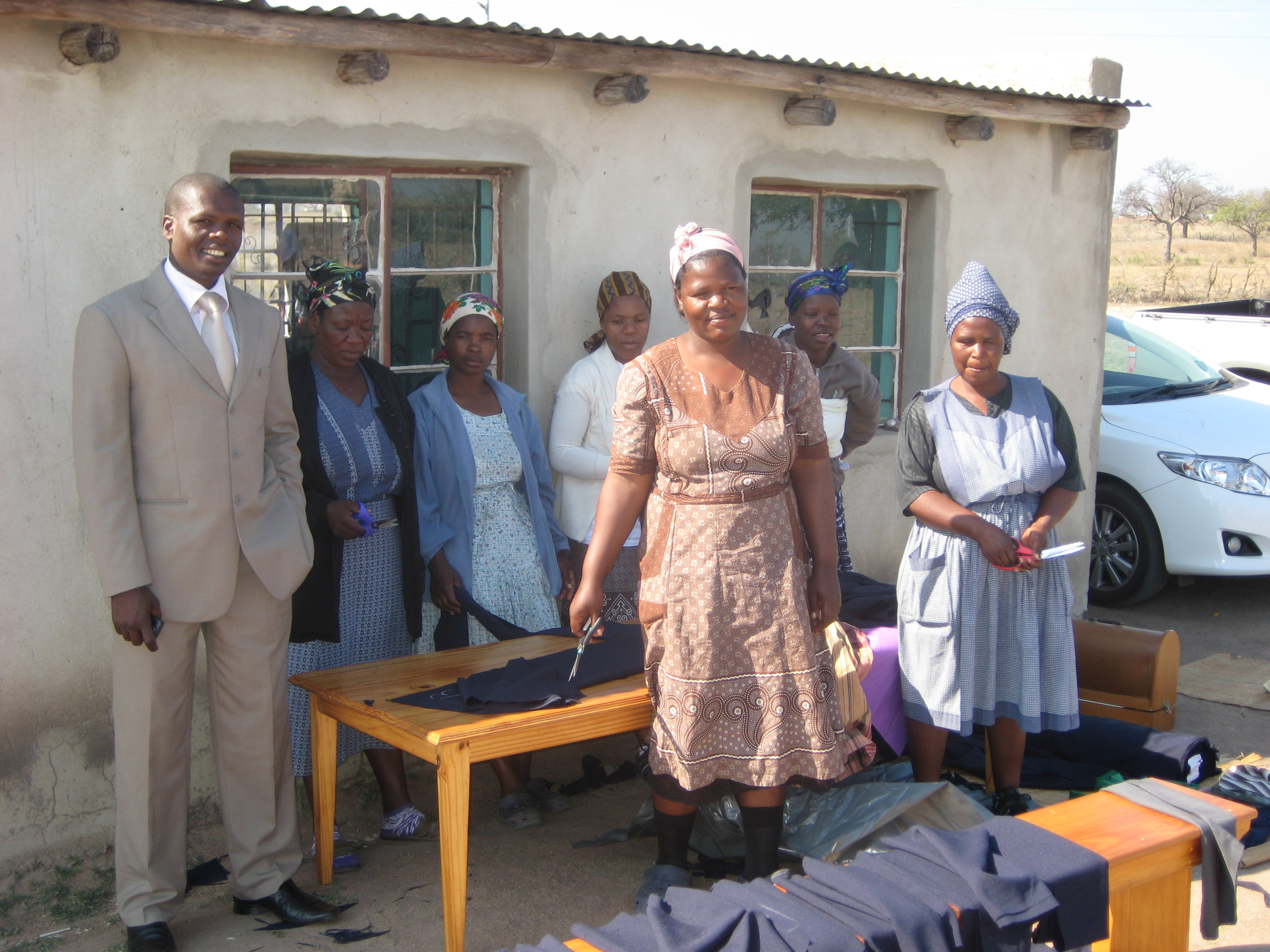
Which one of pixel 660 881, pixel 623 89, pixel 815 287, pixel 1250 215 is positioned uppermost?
pixel 1250 215

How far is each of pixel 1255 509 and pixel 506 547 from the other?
4.79 meters

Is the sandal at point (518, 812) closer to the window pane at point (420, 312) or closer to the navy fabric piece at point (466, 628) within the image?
the navy fabric piece at point (466, 628)

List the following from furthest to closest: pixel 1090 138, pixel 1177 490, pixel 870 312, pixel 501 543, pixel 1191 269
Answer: pixel 1191 269 → pixel 1177 490 → pixel 1090 138 → pixel 870 312 → pixel 501 543

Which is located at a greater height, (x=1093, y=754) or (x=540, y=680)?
(x=540, y=680)

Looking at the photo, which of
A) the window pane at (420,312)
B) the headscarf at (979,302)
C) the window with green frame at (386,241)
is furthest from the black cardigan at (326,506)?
the headscarf at (979,302)

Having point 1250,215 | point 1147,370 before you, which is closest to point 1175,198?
point 1250,215

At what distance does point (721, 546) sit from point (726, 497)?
0.13 m

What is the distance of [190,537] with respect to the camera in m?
3.10

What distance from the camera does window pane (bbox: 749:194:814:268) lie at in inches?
220

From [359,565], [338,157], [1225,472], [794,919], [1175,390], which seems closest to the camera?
[794,919]

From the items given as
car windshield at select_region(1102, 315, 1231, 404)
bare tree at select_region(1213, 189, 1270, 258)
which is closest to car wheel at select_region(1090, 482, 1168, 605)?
car windshield at select_region(1102, 315, 1231, 404)

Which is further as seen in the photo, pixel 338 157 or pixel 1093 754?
pixel 1093 754

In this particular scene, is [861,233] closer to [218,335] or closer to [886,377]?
[886,377]

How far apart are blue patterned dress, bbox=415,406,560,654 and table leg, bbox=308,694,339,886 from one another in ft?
2.24
